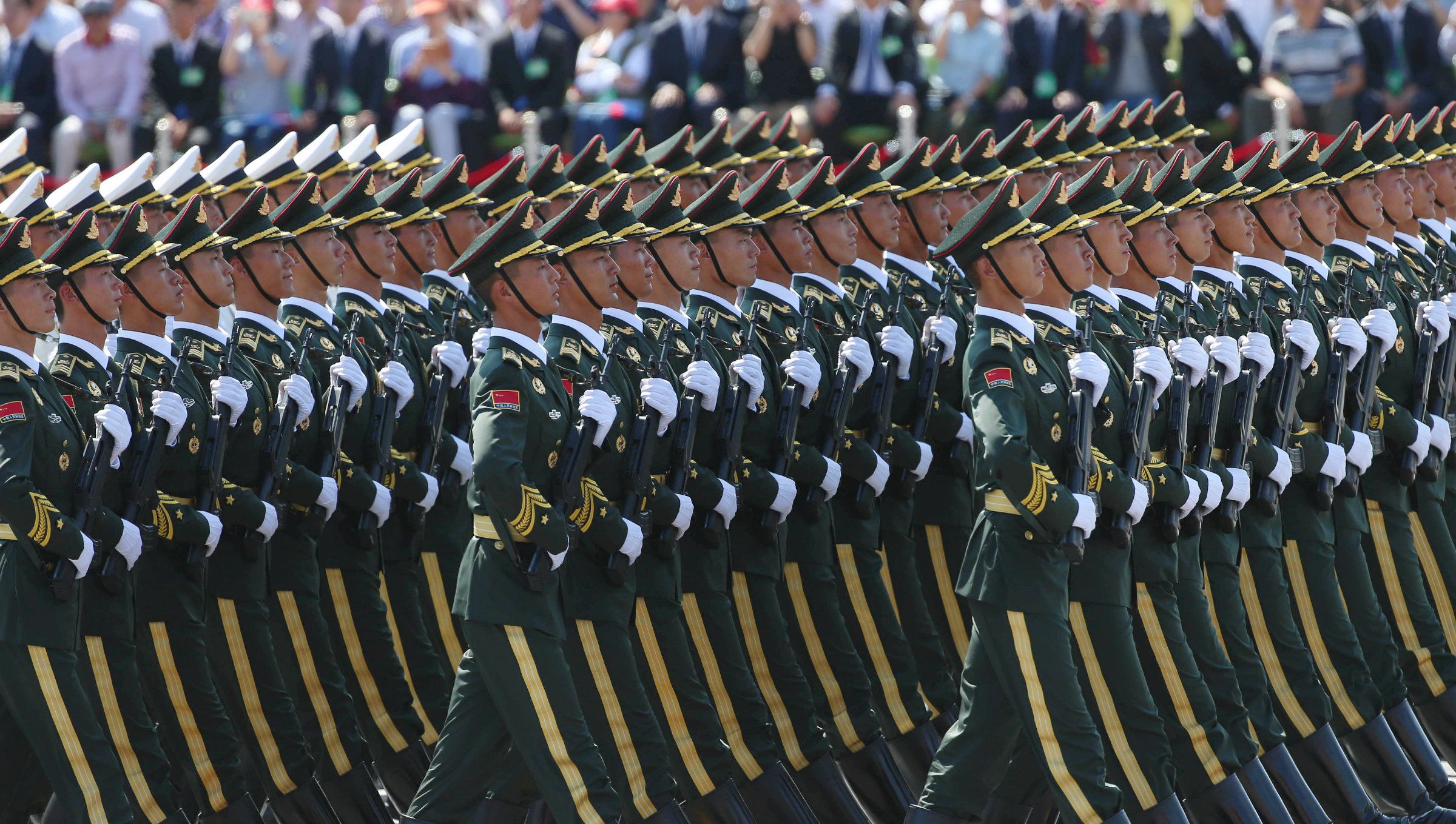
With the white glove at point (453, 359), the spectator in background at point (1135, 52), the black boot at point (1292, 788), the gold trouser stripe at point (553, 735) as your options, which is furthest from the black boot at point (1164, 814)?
the spectator in background at point (1135, 52)

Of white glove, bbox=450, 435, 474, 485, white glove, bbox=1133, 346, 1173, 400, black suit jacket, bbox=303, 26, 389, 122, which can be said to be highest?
white glove, bbox=1133, 346, 1173, 400

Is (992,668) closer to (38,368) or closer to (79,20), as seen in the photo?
(38,368)

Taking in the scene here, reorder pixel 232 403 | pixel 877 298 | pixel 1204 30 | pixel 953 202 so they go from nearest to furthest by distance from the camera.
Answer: pixel 232 403 → pixel 877 298 → pixel 953 202 → pixel 1204 30

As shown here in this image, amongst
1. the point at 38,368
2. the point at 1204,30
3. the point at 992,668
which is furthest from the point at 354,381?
the point at 1204,30

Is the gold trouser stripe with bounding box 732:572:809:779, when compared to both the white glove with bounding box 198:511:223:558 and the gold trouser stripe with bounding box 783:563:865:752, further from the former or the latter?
the white glove with bounding box 198:511:223:558

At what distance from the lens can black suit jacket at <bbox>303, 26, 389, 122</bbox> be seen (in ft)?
45.9

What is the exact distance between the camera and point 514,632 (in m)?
5.77

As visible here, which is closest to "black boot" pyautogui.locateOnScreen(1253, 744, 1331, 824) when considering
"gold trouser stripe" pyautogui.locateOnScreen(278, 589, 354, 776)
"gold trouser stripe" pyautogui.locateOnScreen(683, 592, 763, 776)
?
"gold trouser stripe" pyautogui.locateOnScreen(683, 592, 763, 776)

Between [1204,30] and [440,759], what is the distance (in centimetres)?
809

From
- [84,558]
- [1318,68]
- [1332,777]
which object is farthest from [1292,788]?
[1318,68]

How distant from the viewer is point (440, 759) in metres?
5.88

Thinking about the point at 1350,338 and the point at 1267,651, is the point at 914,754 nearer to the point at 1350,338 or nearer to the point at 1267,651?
the point at 1267,651

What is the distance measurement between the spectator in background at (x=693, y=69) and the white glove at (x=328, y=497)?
6.41 meters

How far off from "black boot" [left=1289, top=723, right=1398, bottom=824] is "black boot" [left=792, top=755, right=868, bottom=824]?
3.94ft
